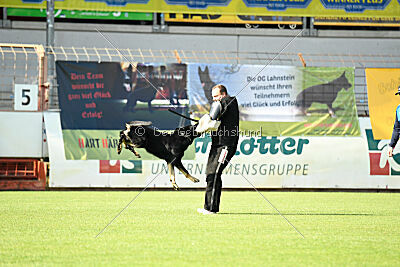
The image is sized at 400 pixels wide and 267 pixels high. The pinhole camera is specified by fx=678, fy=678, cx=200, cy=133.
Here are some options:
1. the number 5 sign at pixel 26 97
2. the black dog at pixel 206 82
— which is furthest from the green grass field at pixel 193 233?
the black dog at pixel 206 82

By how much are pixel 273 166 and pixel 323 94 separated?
2167mm

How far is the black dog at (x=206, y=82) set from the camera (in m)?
16.1

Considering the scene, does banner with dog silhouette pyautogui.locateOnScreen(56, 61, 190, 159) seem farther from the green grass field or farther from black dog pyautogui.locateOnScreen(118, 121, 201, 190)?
black dog pyautogui.locateOnScreen(118, 121, 201, 190)

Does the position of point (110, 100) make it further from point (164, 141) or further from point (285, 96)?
point (164, 141)

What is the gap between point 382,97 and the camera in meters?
16.6

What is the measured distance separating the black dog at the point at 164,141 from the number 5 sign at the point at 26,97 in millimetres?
4743

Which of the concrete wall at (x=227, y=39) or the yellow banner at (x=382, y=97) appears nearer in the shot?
the yellow banner at (x=382, y=97)

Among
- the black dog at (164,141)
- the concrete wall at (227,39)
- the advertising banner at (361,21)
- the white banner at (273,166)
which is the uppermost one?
the advertising banner at (361,21)

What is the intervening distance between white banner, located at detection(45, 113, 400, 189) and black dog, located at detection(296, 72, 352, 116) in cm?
81

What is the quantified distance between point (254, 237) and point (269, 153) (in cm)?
904

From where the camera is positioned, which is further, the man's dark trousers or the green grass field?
the man's dark trousers

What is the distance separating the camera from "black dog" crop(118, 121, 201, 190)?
11.0 m

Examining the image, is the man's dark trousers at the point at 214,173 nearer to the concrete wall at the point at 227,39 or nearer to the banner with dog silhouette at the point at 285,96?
the banner with dog silhouette at the point at 285,96

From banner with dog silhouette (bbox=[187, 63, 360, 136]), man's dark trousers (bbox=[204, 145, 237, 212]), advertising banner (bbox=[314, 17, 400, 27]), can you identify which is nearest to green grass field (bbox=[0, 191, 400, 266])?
man's dark trousers (bbox=[204, 145, 237, 212])
